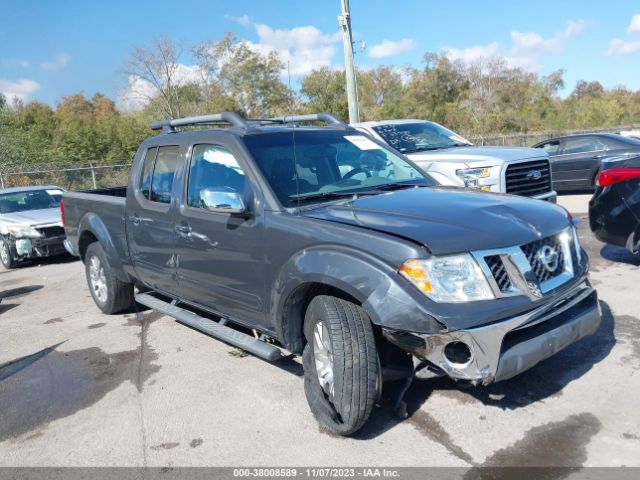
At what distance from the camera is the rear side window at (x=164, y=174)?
4906 millimetres

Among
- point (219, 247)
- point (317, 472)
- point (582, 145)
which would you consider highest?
point (582, 145)

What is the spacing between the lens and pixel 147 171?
211 inches

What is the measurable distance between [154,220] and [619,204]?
478 cm

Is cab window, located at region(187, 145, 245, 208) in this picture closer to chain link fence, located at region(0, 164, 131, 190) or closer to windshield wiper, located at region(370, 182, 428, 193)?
windshield wiper, located at region(370, 182, 428, 193)

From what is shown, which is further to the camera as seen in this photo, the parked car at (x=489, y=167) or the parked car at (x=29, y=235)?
the parked car at (x=29, y=235)

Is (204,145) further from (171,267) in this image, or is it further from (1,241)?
(1,241)

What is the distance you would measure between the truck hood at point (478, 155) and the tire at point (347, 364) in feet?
16.7

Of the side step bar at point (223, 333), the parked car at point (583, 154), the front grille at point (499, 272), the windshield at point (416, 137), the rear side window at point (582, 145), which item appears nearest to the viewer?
the front grille at point (499, 272)

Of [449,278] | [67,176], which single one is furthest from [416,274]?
[67,176]

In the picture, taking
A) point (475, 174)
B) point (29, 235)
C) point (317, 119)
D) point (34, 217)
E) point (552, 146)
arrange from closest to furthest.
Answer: point (317, 119) → point (475, 174) → point (29, 235) → point (34, 217) → point (552, 146)

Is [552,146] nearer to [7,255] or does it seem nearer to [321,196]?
[321,196]

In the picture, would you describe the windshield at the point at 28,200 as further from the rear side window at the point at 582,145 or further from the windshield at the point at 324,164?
the rear side window at the point at 582,145

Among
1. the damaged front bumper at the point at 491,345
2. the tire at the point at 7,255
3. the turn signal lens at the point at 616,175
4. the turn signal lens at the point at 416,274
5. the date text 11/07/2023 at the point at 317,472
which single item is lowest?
the date text 11/07/2023 at the point at 317,472

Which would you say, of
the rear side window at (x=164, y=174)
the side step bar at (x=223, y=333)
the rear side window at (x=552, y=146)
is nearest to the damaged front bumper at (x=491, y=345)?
the side step bar at (x=223, y=333)
